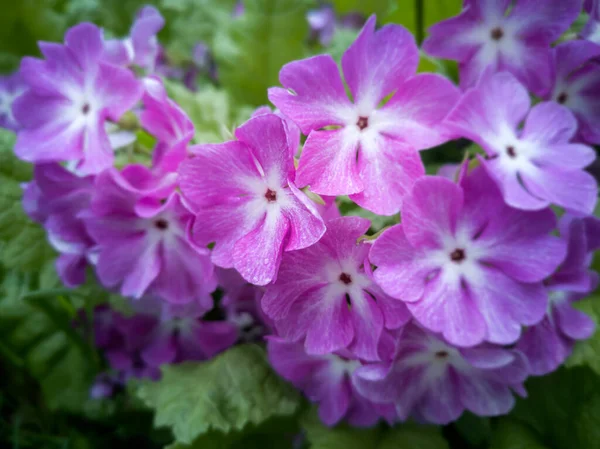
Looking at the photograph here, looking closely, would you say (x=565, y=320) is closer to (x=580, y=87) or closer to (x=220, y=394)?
(x=580, y=87)

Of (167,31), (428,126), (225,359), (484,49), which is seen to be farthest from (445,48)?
(167,31)

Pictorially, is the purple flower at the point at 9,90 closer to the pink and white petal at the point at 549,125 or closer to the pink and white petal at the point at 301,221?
the pink and white petal at the point at 301,221

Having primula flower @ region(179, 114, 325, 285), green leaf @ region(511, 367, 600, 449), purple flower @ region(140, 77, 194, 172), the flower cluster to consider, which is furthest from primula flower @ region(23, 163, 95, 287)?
green leaf @ region(511, 367, 600, 449)

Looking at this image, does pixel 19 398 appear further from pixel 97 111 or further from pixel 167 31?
pixel 167 31

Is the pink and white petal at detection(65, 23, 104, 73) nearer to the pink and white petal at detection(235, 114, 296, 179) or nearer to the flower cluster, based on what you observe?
the flower cluster

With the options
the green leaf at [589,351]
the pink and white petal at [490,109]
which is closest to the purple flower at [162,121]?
the pink and white petal at [490,109]
